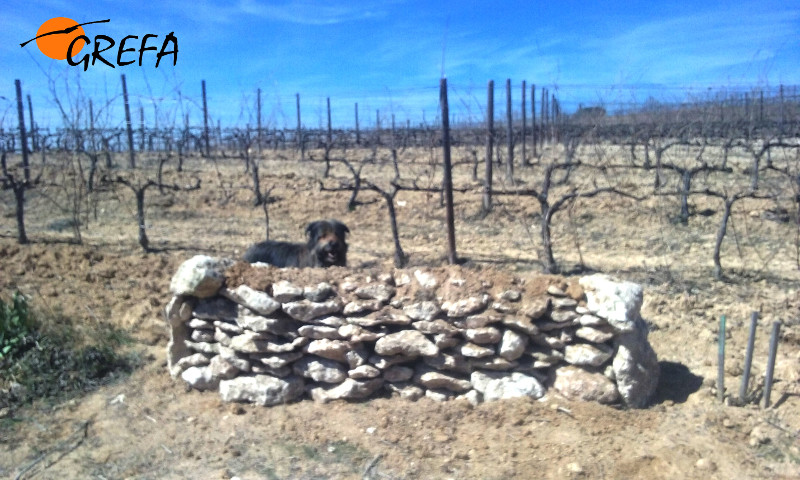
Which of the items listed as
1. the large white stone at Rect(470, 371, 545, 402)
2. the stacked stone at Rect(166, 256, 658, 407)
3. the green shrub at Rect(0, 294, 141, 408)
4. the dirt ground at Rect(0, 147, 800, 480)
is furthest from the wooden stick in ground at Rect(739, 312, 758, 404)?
the green shrub at Rect(0, 294, 141, 408)

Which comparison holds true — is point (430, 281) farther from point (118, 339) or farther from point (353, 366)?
point (118, 339)

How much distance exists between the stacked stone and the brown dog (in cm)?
180

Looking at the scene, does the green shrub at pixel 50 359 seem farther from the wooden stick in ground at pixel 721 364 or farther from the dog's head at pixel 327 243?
the wooden stick in ground at pixel 721 364

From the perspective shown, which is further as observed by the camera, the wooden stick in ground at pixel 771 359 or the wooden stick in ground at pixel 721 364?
the wooden stick in ground at pixel 721 364

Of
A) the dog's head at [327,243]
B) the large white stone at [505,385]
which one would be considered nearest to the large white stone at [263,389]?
the large white stone at [505,385]

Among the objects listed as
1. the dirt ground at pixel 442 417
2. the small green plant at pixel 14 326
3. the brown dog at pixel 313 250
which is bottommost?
the dirt ground at pixel 442 417

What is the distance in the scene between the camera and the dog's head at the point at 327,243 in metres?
7.04

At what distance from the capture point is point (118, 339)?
639cm

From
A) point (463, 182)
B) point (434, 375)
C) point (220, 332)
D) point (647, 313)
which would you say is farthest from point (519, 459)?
point (463, 182)

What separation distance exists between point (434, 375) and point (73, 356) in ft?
11.6

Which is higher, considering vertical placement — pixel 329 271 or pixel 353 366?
pixel 329 271

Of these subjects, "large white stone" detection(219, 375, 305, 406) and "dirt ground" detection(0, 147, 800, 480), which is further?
"large white stone" detection(219, 375, 305, 406)

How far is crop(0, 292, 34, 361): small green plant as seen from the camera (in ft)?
18.8

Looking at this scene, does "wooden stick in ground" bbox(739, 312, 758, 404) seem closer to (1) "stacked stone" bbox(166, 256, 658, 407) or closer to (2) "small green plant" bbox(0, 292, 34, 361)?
(1) "stacked stone" bbox(166, 256, 658, 407)
